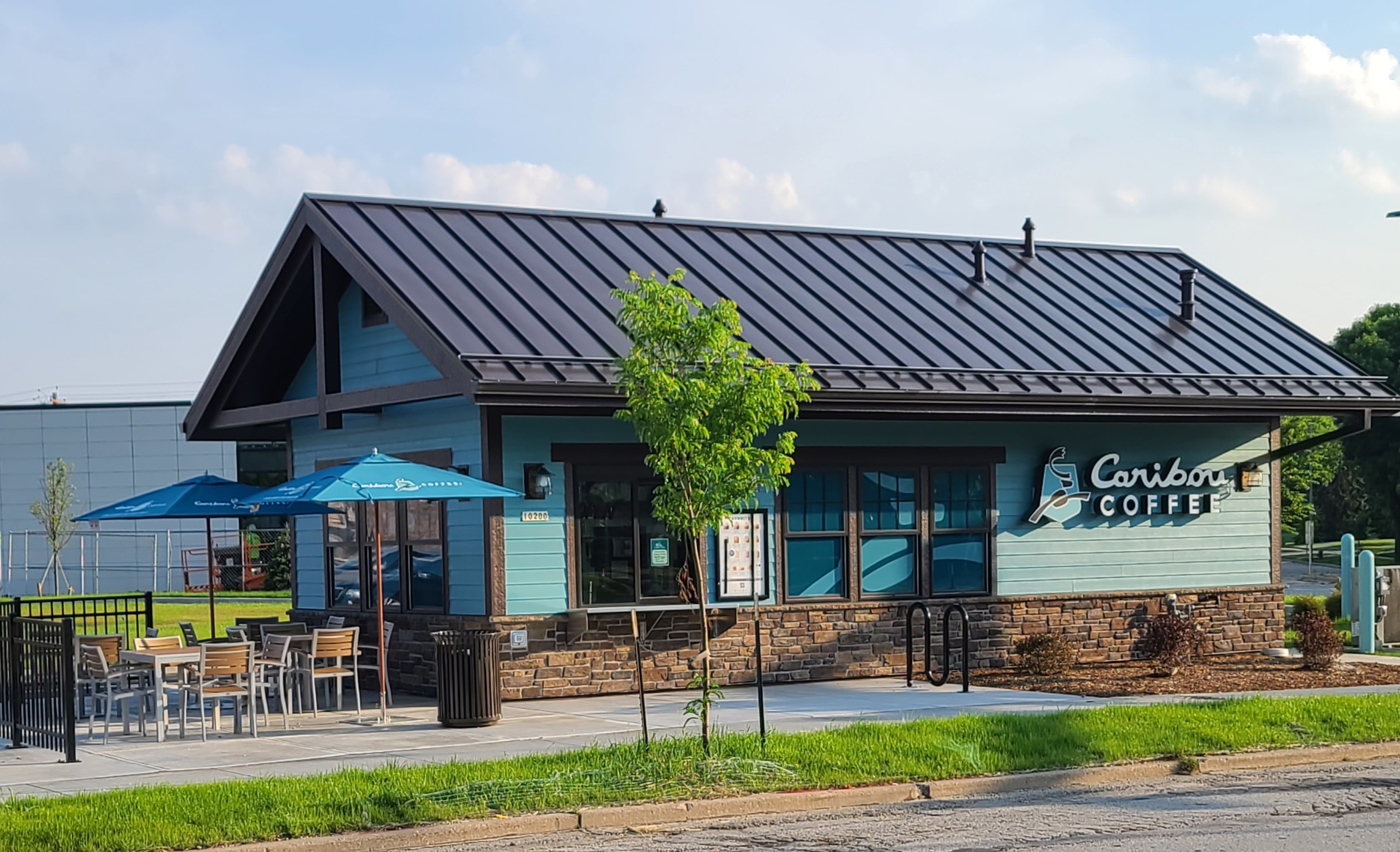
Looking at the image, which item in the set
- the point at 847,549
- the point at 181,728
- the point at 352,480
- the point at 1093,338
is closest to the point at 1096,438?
the point at 1093,338

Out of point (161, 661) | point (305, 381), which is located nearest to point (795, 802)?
point (161, 661)

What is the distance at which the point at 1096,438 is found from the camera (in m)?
21.4

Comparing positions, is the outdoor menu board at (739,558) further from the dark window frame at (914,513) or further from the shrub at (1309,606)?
the shrub at (1309,606)

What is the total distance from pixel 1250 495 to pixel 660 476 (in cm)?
879

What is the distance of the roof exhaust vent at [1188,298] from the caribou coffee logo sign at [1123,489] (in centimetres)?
255

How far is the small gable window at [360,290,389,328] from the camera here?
1958cm

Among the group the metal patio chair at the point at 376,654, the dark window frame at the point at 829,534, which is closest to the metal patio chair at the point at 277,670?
the metal patio chair at the point at 376,654

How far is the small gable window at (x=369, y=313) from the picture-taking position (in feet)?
64.2

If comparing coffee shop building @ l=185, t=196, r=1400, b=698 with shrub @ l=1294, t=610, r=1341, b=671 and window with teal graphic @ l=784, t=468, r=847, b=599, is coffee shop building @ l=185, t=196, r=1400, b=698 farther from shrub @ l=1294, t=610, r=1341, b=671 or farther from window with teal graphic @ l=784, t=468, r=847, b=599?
shrub @ l=1294, t=610, r=1341, b=671

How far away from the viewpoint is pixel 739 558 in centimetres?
1900

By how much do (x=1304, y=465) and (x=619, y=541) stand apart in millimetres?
46432

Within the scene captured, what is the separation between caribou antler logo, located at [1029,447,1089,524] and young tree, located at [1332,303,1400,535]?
36.9m

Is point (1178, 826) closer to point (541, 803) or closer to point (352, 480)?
point (541, 803)

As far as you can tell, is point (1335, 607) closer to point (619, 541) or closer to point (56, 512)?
point (619, 541)
